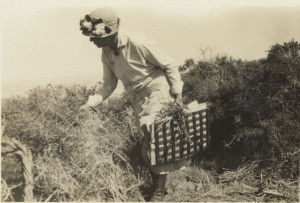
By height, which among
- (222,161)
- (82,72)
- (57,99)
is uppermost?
(82,72)

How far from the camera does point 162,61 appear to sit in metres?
2.26

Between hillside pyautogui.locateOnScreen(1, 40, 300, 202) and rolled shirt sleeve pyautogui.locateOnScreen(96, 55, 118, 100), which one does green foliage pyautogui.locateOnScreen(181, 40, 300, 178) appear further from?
rolled shirt sleeve pyautogui.locateOnScreen(96, 55, 118, 100)

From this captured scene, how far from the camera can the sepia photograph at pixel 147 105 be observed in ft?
7.56

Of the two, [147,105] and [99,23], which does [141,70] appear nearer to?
[147,105]

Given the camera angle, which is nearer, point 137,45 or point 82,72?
point 137,45

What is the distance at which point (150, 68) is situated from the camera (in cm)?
233

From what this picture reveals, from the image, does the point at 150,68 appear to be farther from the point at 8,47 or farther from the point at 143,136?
the point at 8,47

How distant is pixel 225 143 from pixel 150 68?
0.90 m

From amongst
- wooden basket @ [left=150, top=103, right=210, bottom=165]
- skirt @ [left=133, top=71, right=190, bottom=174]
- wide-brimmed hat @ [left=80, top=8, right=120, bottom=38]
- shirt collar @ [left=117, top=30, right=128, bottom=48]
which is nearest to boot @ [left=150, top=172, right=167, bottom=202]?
skirt @ [left=133, top=71, right=190, bottom=174]

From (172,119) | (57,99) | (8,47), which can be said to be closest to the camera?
(172,119)

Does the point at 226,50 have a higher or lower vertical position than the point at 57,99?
higher

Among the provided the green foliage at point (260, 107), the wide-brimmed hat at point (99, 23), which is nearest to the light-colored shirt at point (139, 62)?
the wide-brimmed hat at point (99, 23)

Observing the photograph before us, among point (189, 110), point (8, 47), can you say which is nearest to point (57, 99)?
point (8, 47)

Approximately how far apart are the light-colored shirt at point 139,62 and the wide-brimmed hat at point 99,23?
10cm
